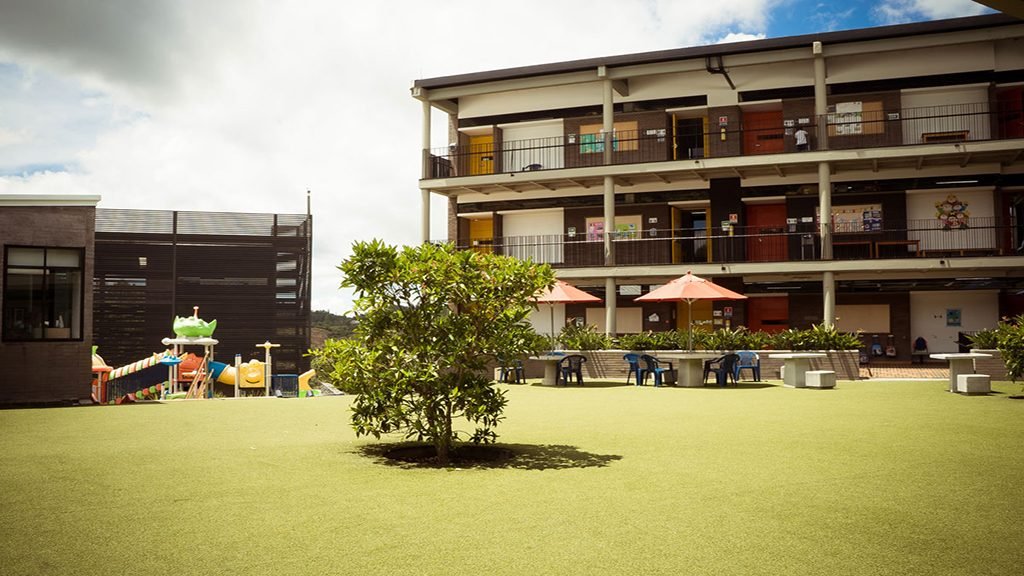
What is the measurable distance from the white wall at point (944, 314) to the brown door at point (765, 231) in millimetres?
4641

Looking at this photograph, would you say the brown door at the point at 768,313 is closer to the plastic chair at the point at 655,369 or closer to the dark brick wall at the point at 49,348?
the plastic chair at the point at 655,369

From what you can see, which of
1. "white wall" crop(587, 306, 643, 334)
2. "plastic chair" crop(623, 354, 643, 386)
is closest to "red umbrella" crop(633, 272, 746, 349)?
"plastic chair" crop(623, 354, 643, 386)

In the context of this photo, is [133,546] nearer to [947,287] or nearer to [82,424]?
[82,424]

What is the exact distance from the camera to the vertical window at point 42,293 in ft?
48.8

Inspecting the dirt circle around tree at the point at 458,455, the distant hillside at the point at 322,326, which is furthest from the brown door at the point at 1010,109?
the dirt circle around tree at the point at 458,455

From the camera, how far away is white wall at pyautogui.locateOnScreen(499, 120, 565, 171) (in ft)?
98.3

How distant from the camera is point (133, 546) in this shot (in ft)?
15.3

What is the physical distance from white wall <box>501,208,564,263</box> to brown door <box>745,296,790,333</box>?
22.4 ft

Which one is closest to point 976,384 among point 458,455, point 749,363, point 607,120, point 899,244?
point 749,363

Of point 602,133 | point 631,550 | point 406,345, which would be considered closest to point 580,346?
point 602,133

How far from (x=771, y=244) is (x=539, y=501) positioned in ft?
77.7

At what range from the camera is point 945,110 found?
26.1 metres

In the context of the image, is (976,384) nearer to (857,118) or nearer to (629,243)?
(857,118)

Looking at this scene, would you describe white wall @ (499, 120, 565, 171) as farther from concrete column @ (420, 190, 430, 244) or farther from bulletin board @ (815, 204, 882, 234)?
bulletin board @ (815, 204, 882, 234)
